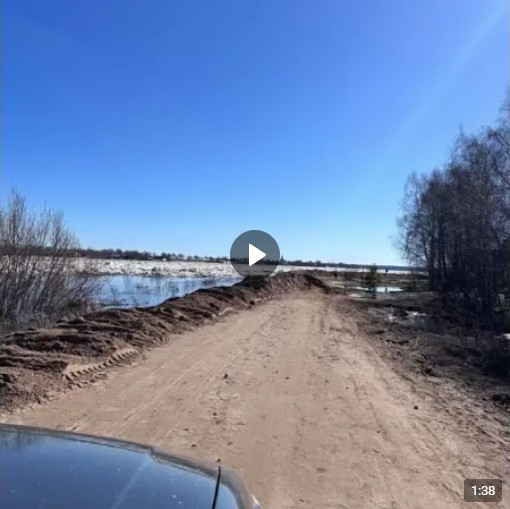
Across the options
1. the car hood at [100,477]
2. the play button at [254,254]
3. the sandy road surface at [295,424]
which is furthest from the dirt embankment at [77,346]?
the play button at [254,254]

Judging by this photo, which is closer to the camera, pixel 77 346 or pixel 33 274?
pixel 77 346

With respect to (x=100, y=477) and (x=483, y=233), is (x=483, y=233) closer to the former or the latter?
(x=483, y=233)

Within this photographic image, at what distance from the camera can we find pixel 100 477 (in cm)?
228

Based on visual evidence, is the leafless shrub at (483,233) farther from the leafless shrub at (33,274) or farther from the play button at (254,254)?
the leafless shrub at (33,274)

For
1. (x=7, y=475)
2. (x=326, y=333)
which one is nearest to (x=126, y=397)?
(x=7, y=475)

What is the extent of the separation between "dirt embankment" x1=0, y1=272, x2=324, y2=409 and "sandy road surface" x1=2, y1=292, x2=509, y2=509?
457 mm

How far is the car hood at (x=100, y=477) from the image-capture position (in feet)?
6.67

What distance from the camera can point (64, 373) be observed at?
786 cm
